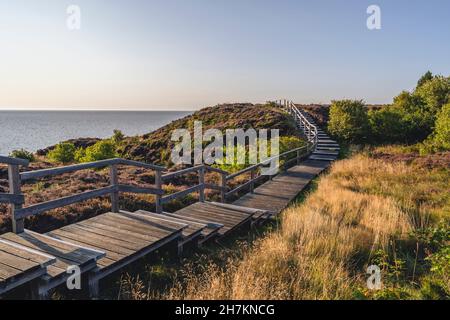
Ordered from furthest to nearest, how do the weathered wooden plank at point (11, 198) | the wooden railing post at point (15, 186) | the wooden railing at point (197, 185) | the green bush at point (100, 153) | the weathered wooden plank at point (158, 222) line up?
1. the green bush at point (100, 153)
2. the wooden railing at point (197, 185)
3. the weathered wooden plank at point (158, 222)
4. the wooden railing post at point (15, 186)
5. the weathered wooden plank at point (11, 198)

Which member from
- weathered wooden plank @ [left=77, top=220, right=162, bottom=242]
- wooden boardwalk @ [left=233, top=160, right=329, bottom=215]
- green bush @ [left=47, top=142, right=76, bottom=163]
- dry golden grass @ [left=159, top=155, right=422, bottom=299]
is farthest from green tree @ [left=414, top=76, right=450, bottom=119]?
green bush @ [left=47, top=142, right=76, bottom=163]

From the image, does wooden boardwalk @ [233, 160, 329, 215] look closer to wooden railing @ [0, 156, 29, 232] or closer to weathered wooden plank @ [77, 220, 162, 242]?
weathered wooden plank @ [77, 220, 162, 242]

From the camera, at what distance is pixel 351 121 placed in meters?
24.7

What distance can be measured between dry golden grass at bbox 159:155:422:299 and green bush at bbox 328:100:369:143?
51.5 feet

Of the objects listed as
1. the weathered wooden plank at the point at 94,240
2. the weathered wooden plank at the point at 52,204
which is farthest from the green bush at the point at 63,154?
the weathered wooden plank at the point at 94,240

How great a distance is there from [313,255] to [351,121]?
69.8 ft

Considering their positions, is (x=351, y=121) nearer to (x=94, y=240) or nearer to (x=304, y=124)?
(x=304, y=124)

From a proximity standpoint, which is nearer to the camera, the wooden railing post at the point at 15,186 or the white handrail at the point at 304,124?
the wooden railing post at the point at 15,186

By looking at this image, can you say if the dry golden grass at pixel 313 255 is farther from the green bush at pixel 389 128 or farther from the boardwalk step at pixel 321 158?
the green bush at pixel 389 128

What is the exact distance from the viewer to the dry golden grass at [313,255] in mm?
4105

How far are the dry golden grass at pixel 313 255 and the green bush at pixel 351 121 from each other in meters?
15.7

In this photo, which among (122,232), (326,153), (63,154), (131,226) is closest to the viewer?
(122,232)

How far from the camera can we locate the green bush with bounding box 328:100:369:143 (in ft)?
80.1

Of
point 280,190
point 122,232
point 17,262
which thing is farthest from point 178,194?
point 280,190
